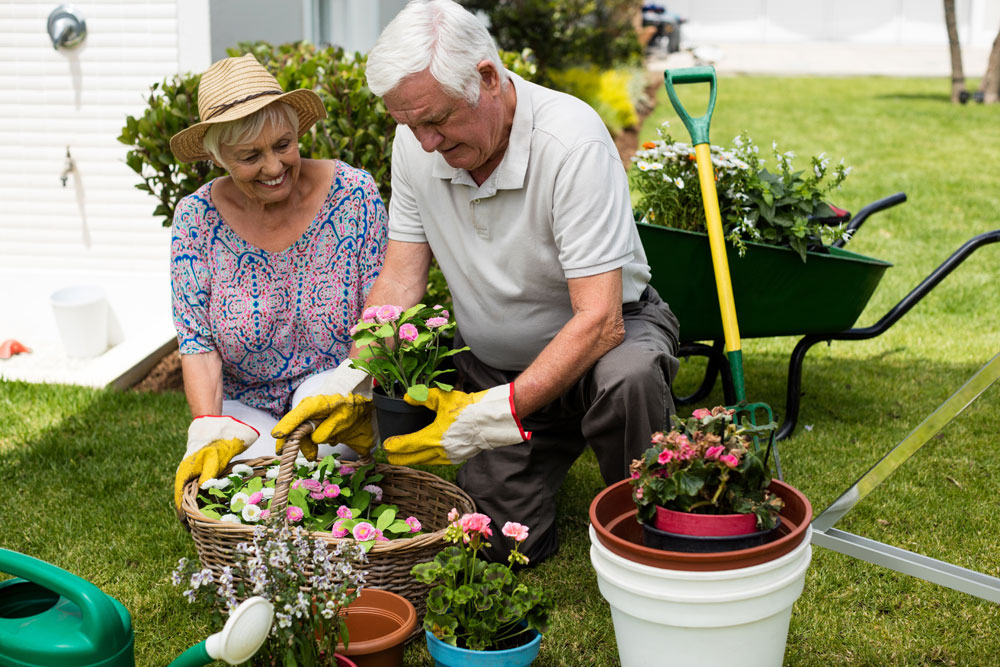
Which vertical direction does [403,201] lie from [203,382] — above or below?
above

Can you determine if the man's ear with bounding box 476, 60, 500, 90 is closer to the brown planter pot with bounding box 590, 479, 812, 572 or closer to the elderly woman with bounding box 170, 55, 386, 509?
the elderly woman with bounding box 170, 55, 386, 509

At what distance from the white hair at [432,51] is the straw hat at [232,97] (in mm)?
497

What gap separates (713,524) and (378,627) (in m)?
0.74

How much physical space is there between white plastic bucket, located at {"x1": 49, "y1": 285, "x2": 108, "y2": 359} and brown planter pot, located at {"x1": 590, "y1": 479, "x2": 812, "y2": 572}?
3.30 m

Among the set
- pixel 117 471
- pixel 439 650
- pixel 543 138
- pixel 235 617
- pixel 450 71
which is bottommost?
pixel 117 471

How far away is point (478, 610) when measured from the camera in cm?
187

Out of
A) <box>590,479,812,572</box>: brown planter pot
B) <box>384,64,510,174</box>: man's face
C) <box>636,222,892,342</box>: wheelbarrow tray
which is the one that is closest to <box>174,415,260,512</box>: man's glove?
<box>384,64,510,174</box>: man's face

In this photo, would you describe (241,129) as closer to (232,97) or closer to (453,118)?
(232,97)

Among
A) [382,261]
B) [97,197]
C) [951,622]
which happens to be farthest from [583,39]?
[951,622]

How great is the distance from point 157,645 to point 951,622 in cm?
184

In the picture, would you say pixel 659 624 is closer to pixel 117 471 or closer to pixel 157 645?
pixel 157 645

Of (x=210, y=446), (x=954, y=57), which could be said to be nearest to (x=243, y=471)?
(x=210, y=446)

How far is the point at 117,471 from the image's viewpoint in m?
3.21

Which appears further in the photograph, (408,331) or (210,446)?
(210,446)
